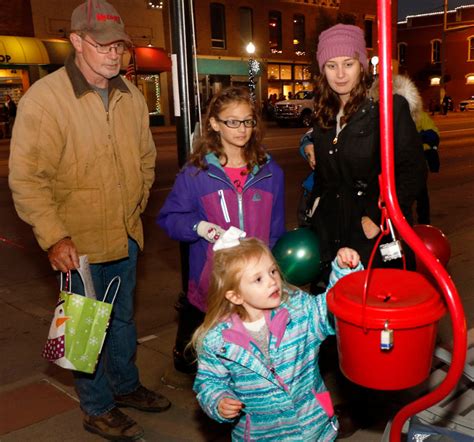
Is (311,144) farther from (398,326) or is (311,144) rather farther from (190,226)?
(398,326)

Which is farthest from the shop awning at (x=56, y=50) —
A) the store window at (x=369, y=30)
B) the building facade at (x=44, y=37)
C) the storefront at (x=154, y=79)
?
the store window at (x=369, y=30)

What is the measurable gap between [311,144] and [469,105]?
50.6m

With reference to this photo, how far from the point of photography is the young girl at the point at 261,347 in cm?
222

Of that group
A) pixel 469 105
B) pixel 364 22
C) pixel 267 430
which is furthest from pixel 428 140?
pixel 469 105

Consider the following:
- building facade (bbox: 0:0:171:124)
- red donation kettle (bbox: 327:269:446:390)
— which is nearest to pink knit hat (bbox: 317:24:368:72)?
red donation kettle (bbox: 327:269:446:390)

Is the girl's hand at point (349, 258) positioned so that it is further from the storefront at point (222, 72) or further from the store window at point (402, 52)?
the store window at point (402, 52)

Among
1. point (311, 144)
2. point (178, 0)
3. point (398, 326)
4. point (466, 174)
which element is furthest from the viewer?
point (466, 174)

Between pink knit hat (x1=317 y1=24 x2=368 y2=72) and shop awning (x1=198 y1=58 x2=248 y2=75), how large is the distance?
32683 millimetres

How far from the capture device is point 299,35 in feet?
134

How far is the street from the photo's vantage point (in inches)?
142

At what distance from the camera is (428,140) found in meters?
6.51

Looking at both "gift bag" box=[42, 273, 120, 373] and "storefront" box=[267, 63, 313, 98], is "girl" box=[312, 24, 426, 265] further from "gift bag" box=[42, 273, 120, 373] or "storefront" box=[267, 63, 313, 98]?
"storefront" box=[267, 63, 313, 98]

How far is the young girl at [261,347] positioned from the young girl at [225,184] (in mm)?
731

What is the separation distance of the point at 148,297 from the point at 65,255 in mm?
2857
